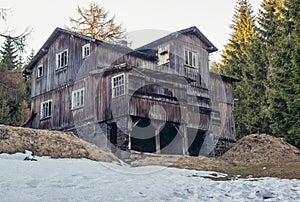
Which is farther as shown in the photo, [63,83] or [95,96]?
[63,83]

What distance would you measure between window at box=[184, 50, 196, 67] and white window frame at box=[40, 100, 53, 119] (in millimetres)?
10195

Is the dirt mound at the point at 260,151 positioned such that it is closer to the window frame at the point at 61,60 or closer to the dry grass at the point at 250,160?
the dry grass at the point at 250,160

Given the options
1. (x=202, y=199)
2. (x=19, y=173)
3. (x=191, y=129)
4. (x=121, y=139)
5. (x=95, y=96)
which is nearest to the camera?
(x=202, y=199)

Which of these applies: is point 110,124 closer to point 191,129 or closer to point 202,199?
point 191,129

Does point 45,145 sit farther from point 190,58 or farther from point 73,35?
point 190,58

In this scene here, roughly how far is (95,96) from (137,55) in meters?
4.10

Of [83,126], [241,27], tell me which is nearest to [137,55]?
[83,126]

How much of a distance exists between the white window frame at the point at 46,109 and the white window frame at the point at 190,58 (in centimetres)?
1016

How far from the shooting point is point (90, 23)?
147 ft

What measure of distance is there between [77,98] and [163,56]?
6.48 m

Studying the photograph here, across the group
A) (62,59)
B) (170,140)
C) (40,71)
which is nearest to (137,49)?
(62,59)

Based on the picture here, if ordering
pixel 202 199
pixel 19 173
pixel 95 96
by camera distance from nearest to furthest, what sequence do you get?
pixel 202 199 → pixel 19 173 → pixel 95 96

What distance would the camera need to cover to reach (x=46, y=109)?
2900 centimetres

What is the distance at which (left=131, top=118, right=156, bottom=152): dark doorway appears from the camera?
83.5ft
